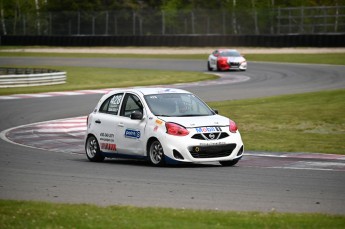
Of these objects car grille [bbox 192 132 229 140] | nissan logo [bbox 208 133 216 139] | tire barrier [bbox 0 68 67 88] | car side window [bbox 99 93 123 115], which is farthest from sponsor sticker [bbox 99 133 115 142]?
tire barrier [bbox 0 68 67 88]

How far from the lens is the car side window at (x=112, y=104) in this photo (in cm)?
1617

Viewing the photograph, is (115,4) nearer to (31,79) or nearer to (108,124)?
(31,79)

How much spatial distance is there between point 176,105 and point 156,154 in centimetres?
105

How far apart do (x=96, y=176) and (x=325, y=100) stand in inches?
638

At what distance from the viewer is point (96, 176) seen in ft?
44.3

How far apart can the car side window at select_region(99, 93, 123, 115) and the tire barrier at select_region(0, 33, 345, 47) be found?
1730 inches

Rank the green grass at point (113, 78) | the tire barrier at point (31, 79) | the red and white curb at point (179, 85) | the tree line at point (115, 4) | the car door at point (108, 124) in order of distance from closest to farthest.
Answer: the car door at point (108, 124), the red and white curb at point (179, 85), the green grass at point (113, 78), the tire barrier at point (31, 79), the tree line at point (115, 4)

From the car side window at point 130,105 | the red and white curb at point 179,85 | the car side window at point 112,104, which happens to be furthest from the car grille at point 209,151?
the red and white curb at point 179,85

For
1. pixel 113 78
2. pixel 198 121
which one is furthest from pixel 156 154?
pixel 113 78

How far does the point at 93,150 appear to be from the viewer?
16609mm

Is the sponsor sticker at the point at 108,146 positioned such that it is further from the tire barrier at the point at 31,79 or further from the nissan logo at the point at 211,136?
the tire barrier at the point at 31,79

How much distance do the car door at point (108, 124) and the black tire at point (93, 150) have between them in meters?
0.14

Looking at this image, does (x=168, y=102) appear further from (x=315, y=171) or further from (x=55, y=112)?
(x=55, y=112)

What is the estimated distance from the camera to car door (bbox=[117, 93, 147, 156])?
50.2ft
